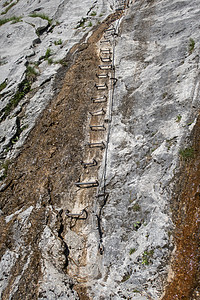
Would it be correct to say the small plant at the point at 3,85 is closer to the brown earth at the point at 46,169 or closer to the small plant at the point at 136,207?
the brown earth at the point at 46,169

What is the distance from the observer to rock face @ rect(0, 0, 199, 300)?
19.5 feet

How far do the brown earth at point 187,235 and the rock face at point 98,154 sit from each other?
23 centimetres

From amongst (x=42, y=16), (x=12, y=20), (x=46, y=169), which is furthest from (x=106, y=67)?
(x=12, y=20)

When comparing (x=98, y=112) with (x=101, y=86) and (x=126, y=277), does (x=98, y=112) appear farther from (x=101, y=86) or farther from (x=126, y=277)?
(x=126, y=277)

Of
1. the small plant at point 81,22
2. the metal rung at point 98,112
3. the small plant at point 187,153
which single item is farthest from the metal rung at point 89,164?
the small plant at point 81,22

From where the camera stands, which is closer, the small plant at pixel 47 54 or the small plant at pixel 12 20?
the small plant at pixel 47 54

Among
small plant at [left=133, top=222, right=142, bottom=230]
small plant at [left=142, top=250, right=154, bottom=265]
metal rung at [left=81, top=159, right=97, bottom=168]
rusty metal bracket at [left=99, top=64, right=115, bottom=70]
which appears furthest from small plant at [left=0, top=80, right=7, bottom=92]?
small plant at [left=142, top=250, right=154, bottom=265]

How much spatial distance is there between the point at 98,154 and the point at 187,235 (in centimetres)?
438

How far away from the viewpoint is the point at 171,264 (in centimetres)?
521

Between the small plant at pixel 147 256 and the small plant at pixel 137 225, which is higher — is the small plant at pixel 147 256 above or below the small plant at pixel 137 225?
below

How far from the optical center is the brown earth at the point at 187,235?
15.9ft

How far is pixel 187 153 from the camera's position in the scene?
21.4 feet

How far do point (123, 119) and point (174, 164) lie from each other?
3.36 meters

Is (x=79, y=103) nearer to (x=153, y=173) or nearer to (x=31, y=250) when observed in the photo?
(x=153, y=173)
